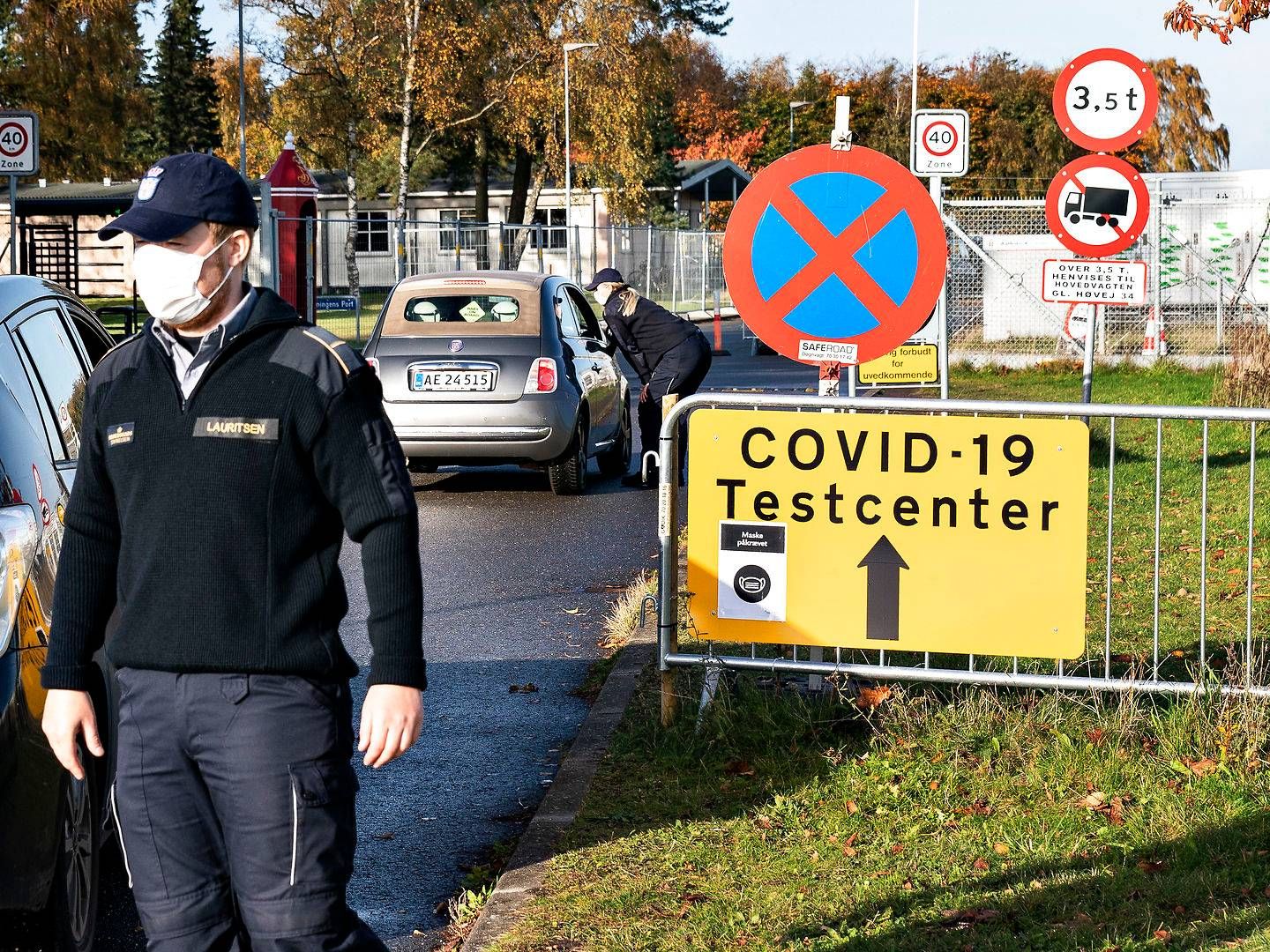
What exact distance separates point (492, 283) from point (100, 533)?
10.3 m

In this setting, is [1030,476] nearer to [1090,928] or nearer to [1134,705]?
[1134,705]

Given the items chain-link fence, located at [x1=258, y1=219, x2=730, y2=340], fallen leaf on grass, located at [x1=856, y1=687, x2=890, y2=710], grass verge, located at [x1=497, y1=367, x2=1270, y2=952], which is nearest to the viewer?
grass verge, located at [x1=497, y1=367, x2=1270, y2=952]

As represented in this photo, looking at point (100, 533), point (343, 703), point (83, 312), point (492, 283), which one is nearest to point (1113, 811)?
point (343, 703)

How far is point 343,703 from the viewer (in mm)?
3139

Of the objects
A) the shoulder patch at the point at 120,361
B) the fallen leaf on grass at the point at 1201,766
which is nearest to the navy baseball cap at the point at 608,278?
the fallen leaf on grass at the point at 1201,766

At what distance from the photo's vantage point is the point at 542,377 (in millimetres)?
12961

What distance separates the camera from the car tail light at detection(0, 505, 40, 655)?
12.2ft

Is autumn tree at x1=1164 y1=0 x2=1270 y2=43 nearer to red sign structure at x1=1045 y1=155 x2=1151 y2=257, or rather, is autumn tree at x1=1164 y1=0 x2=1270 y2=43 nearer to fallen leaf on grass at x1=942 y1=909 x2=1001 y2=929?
red sign structure at x1=1045 y1=155 x2=1151 y2=257

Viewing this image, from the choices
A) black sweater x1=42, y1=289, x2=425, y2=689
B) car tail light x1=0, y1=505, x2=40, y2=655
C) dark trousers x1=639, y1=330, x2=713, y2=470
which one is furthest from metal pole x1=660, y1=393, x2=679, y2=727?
dark trousers x1=639, y1=330, x2=713, y2=470

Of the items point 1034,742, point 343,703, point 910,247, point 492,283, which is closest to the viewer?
point 343,703

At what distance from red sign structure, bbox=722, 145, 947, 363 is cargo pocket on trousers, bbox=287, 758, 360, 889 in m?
3.49

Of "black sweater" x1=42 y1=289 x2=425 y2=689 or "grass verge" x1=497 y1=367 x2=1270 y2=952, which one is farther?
"grass verge" x1=497 y1=367 x2=1270 y2=952

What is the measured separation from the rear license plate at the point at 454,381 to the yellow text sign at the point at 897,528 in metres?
7.21

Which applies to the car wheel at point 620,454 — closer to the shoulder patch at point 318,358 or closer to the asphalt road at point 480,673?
the asphalt road at point 480,673
